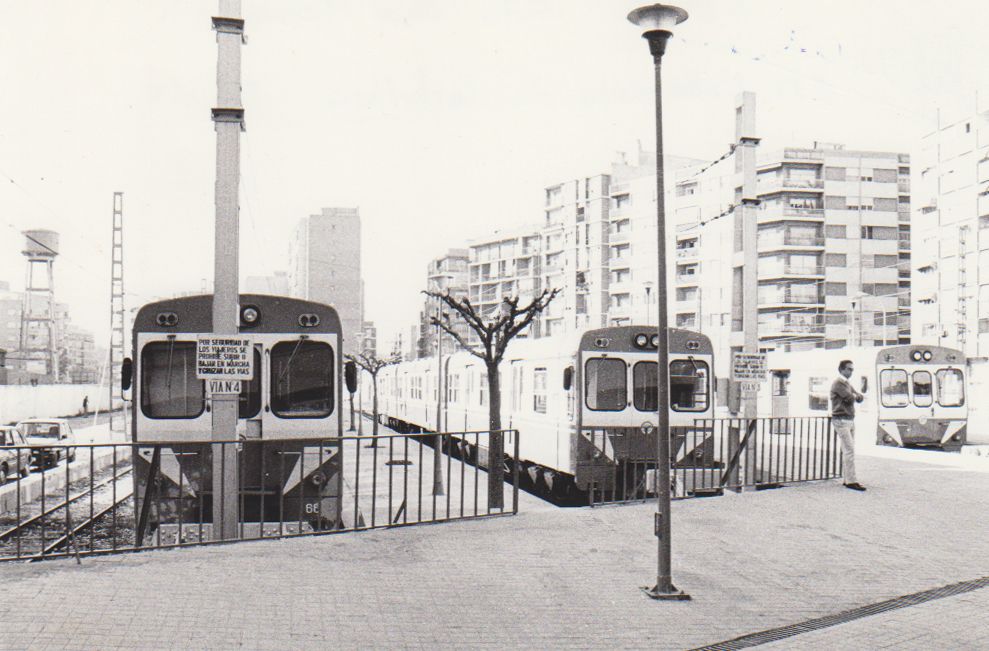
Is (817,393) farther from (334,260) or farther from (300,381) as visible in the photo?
Answer: (334,260)

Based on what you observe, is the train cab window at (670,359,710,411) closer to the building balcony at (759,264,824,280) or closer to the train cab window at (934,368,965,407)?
the train cab window at (934,368,965,407)

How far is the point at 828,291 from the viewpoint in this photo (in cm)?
6638

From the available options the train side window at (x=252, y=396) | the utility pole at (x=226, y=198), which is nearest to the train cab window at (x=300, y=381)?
the train side window at (x=252, y=396)

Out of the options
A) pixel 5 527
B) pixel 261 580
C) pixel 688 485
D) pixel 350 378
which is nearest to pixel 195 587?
pixel 261 580

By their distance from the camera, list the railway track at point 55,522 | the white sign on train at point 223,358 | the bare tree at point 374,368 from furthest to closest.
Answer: the bare tree at point 374,368
the railway track at point 55,522
the white sign on train at point 223,358

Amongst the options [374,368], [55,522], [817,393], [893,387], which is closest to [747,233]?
[55,522]

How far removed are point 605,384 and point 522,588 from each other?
7.51 m

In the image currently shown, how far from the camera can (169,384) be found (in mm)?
10148

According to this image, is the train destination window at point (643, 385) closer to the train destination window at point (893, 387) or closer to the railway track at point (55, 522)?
the railway track at point (55, 522)

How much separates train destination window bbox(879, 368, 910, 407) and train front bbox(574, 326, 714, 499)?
10128 millimetres

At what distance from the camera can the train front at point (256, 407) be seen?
32.0 feet

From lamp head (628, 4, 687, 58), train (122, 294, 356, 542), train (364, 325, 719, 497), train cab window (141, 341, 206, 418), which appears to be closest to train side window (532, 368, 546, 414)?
train (364, 325, 719, 497)

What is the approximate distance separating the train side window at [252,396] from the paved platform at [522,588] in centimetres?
226

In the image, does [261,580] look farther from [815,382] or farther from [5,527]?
[815,382]
